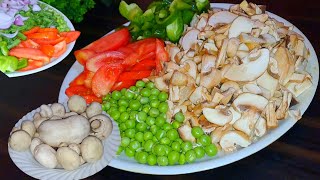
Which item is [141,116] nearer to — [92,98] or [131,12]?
[92,98]

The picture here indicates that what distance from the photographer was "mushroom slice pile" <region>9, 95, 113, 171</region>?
1.46 meters

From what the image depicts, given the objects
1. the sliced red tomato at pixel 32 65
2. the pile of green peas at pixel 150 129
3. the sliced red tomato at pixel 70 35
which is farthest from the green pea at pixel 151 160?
the sliced red tomato at pixel 70 35

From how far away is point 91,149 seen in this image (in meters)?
1.46

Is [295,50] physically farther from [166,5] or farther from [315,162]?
[166,5]

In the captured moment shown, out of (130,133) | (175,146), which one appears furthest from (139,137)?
(175,146)

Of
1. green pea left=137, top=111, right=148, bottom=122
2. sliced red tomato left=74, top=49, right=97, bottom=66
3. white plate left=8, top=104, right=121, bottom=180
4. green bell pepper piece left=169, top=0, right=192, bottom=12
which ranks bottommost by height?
green pea left=137, top=111, right=148, bottom=122

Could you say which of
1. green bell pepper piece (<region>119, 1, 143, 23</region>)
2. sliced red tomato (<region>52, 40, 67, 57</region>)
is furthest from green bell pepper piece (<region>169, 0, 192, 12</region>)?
sliced red tomato (<region>52, 40, 67, 57</region>)

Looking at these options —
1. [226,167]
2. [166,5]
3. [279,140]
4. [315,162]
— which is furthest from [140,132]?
[166,5]

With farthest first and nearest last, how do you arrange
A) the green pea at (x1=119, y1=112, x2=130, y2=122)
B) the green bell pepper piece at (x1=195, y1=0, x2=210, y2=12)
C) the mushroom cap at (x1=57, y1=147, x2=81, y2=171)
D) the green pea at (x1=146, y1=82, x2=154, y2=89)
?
the green bell pepper piece at (x1=195, y1=0, x2=210, y2=12) → the green pea at (x1=146, y1=82, x2=154, y2=89) → the green pea at (x1=119, y1=112, x2=130, y2=122) → the mushroom cap at (x1=57, y1=147, x2=81, y2=171)

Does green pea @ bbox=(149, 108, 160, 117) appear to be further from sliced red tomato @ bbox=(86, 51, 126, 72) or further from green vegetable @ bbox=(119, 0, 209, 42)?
green vegetable @ bbox=(119, 0, 209, 42)

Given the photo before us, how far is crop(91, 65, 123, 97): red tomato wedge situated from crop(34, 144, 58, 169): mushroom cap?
474mm

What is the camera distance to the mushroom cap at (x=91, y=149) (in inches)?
57.4

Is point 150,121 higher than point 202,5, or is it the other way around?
point 202,5

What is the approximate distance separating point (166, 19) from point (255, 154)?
0.77m
